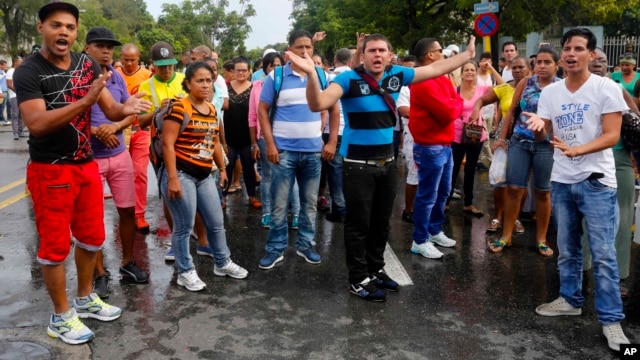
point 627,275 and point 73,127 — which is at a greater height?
point 73,127

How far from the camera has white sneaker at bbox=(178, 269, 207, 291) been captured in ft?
15.1

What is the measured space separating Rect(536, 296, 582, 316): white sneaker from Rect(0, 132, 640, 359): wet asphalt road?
54mm

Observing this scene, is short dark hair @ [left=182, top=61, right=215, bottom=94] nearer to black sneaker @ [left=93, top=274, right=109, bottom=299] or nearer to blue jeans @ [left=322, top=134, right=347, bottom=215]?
black sneaker @ [left=93, top=274, right=109, bottom=299]

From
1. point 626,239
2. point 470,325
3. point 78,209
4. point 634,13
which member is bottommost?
point 470,325

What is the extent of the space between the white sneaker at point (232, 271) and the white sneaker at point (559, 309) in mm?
2429

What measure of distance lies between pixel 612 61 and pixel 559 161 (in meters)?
22.1

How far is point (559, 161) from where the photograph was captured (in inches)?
158

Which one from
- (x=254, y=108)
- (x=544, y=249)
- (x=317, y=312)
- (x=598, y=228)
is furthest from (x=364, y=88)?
(x=544, y=249)

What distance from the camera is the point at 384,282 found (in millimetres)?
4672

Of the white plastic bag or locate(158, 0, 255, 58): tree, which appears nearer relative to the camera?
the white plastic bag

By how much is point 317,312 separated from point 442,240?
2.16 metres

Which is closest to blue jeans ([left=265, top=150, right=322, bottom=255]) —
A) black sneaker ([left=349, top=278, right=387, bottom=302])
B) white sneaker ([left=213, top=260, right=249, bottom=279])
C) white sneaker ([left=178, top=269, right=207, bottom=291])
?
white sneaker ([left=213, top=260, right=249, bottom=279])

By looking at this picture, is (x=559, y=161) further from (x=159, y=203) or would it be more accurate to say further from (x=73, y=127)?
(x=159, y=203)

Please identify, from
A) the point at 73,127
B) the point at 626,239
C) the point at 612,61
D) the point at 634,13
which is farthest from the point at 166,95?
the point at 634,13
